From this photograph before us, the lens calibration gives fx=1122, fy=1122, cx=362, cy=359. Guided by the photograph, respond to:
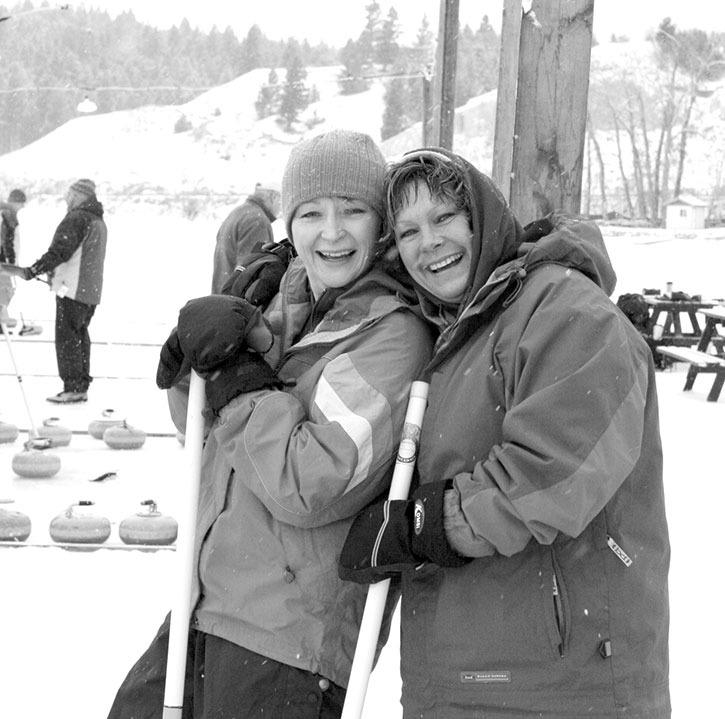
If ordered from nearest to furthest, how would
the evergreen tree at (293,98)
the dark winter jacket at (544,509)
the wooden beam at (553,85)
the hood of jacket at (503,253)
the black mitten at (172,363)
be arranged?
the dark winter jacket at (544,509) → the hood of jacket at (503,253) → the black mitten at (172,363) → the wooden beam at (553,85) → the evergreen tree at (293,98)

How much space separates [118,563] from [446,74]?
6948 millimetres

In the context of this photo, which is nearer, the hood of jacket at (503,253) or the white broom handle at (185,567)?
the hood of jacket at (503,253)

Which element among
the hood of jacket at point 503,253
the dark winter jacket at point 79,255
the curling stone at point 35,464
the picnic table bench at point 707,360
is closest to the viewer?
the hood of jacket at point 503,253

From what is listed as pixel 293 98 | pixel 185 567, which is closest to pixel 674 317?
pixel 185 567

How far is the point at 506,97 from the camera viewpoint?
3623 millimetres

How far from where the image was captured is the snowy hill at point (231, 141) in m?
47.2

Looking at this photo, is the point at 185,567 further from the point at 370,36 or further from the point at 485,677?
the point at 370,36

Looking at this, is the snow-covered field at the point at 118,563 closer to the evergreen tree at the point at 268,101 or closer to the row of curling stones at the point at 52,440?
the row of curling stones at the point at 52,440

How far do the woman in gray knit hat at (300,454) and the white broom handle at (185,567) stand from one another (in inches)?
1.1

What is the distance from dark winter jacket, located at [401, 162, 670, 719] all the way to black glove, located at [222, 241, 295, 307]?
1.86 feet

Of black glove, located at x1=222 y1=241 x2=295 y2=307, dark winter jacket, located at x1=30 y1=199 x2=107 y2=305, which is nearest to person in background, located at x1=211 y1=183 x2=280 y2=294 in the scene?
dark winter jacket, located at x1=30 y1=199 x2=107 y2=305

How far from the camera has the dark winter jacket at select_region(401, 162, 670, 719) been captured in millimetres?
1694

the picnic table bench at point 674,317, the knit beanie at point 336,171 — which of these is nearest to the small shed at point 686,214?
the picnic table bench at point 674,317

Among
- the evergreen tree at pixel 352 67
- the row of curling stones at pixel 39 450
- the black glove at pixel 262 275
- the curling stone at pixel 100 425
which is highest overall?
the black glove at pixel 262 275
